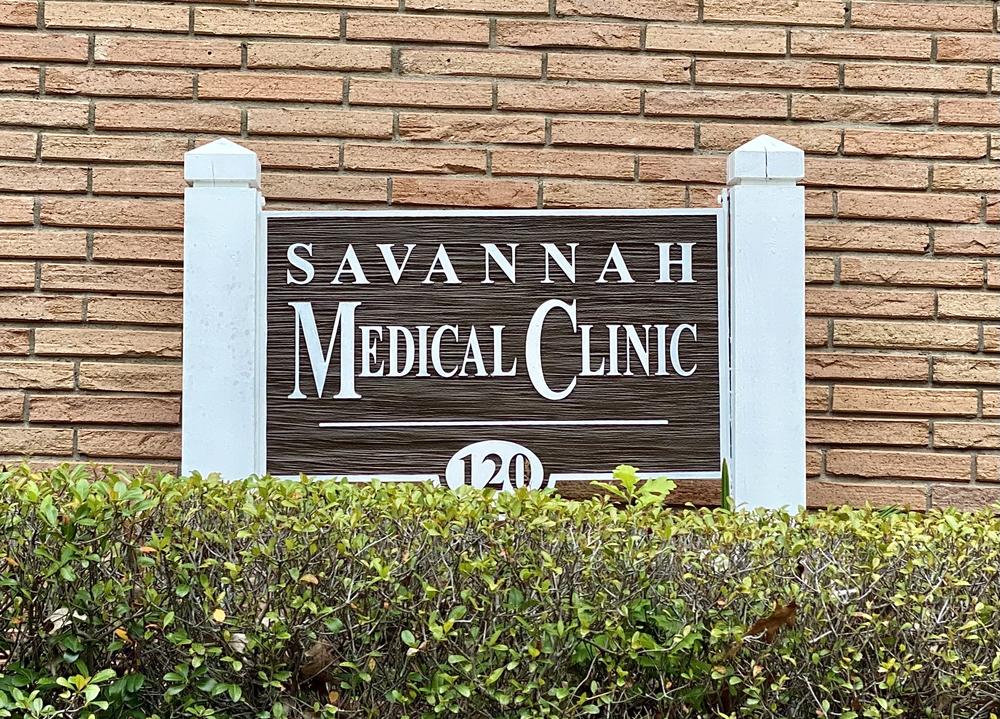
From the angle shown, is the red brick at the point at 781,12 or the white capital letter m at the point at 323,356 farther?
the red brick at the point at 781,12

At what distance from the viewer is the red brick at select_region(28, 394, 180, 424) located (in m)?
3.63

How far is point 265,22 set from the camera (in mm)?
3678

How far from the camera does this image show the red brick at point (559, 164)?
3.72m

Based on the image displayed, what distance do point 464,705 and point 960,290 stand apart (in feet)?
8.72

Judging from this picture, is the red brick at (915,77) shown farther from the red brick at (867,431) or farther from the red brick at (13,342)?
the red brick at (13,342)

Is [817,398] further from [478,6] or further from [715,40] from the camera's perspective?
[478,6]

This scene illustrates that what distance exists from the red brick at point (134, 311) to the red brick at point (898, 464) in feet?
8.16

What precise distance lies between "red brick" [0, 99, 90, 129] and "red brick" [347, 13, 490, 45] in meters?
1.05

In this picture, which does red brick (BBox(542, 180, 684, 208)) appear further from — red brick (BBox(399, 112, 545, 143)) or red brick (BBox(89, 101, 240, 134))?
red brick (BBox(89, 101, 240, 134))

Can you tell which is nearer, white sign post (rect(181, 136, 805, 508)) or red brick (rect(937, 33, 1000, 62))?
white sign post (rect(181, 136, 805, 508))

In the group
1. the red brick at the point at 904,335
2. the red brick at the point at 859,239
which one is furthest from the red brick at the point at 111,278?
the red brick at the point at 904,335

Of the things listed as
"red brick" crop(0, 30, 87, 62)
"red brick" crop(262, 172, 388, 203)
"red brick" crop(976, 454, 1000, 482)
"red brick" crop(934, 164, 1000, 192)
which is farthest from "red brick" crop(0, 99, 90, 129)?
"red brick" crop(976, 454, 1000, 482)

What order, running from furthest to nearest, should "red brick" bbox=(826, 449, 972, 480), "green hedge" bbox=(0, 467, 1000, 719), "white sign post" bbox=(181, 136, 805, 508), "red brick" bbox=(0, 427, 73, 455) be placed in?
"red brick" bbox=(826, 449, 972, 480)
"red brick" bbox=(0, 427, 73, 455)
"white sign post" bbox=(181, 136, 805, 508)
"green hedge" bbox=(0, 467, 1000, 719)

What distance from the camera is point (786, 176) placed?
306 centimetres
